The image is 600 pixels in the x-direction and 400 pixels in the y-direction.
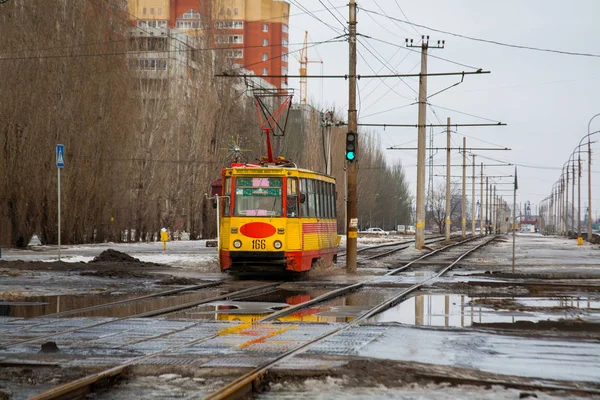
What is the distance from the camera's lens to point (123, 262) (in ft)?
Result: 102

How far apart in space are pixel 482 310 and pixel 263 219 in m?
9.05

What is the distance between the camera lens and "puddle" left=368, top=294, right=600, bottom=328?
15336 millimetres

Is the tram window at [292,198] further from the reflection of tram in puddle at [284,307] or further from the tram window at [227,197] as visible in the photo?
the reflection of tram in puddle at [284,307]

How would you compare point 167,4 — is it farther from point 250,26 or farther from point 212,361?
point 212,361

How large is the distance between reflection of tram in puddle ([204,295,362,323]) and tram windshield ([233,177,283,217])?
640cm

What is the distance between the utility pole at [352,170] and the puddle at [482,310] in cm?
910

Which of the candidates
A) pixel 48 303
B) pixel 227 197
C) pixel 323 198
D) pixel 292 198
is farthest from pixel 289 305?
pixel 323 198

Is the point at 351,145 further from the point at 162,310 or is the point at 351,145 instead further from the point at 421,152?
the point at 421,152

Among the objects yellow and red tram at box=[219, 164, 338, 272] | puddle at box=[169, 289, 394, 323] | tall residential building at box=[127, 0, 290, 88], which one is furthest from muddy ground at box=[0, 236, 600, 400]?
tall residential building at box=[127, 0, 290, 88]

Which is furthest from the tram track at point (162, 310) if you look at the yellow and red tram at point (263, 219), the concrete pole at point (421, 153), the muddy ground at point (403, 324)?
the concrete pole at point (421, 153)

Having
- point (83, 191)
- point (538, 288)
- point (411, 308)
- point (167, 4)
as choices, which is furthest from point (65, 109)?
point (167, 4)

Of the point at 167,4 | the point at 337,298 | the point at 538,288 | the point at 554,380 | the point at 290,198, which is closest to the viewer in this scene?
the point at 554,380

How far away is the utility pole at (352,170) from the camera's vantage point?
29500 millimetres

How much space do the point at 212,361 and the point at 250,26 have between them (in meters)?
141
